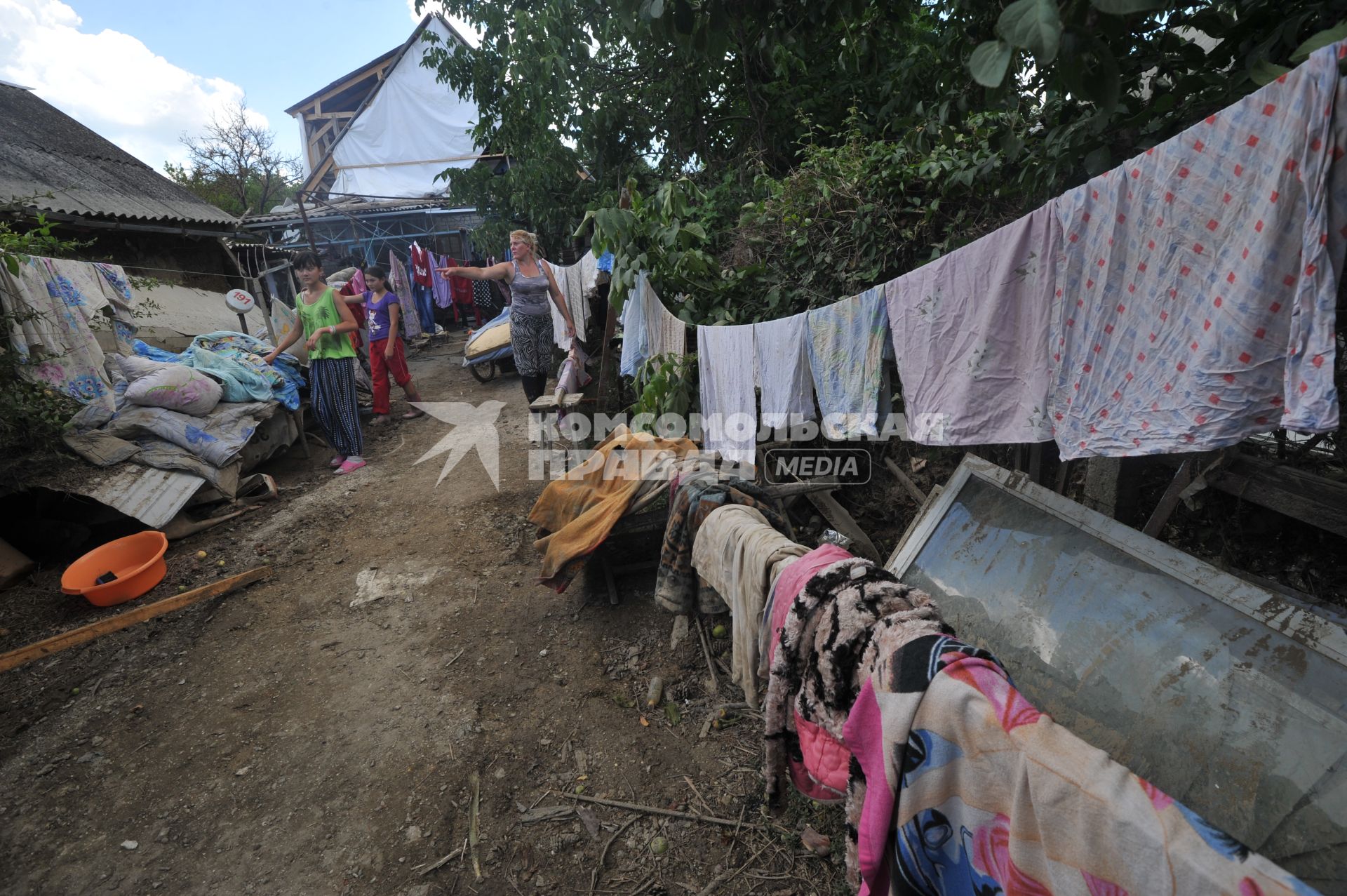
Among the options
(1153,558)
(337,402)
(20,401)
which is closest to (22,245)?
(20,401)

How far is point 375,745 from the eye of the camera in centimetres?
282

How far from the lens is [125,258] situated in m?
8.23

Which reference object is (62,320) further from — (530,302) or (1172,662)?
(1172,662)

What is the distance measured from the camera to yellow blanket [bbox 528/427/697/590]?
10.9 feet

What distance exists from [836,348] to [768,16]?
1.31 m

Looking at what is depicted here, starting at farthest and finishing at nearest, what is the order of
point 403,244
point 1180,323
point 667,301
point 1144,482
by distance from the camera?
1. point 403,244
2. point 667,301
3. point 1144,482
4. point 1180,323

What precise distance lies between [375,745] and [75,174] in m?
10.3

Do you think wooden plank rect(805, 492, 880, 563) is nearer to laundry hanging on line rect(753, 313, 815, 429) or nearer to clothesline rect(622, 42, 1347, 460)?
laundry hanging on line rect(753, 313, 815, 429)

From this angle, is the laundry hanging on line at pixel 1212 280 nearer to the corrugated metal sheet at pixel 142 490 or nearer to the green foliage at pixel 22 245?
the corrugated metal sheet at pixel 142 490

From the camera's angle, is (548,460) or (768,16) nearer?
(768,16)

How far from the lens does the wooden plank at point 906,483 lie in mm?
3328

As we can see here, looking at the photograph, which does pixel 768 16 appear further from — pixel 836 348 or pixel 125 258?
pixel 125 258

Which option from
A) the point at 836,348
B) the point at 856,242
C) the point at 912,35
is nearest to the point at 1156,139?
the point at 836,348

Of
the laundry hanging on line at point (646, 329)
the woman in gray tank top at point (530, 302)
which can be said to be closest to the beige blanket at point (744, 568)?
the laundry hanging on line at point (646, 329)
